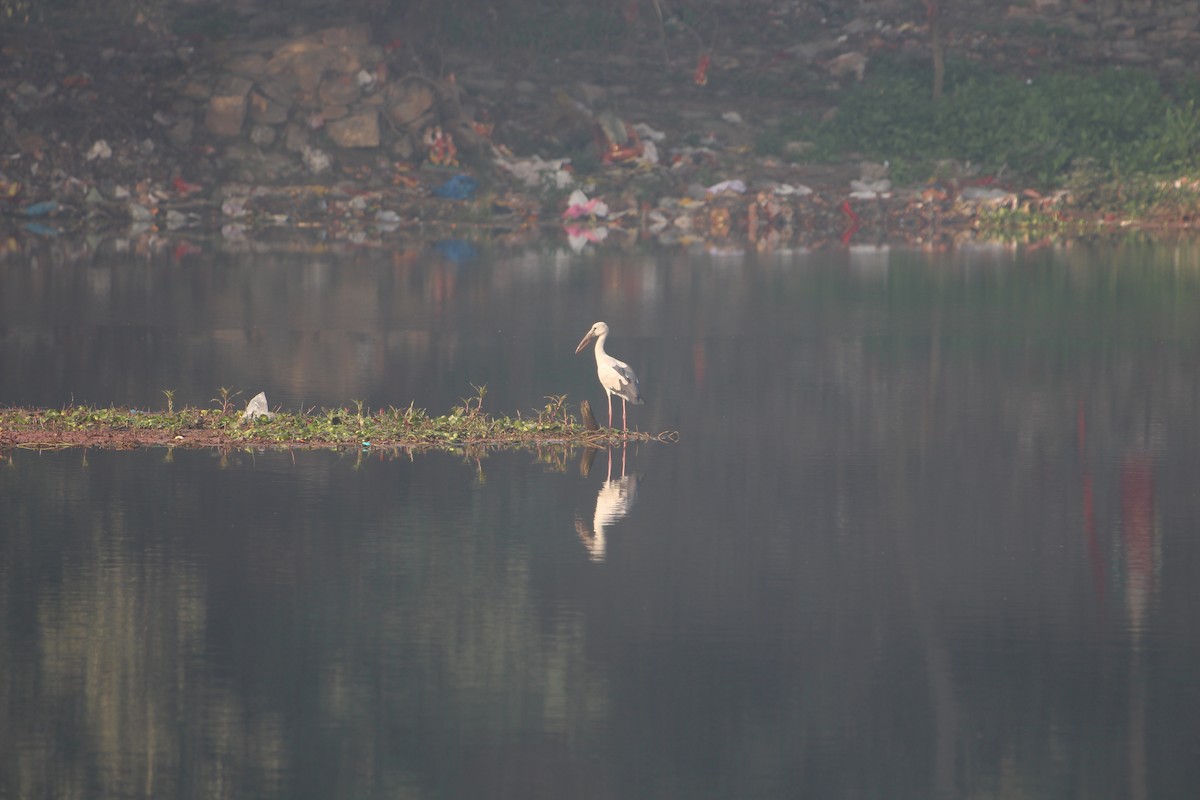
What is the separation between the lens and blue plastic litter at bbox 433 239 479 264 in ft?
92.3

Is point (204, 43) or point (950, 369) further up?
point (204, 43)

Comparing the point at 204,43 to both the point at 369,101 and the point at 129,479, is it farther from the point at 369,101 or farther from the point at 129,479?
the point at 129,479

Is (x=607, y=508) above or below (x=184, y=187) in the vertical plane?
below

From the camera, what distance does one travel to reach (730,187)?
117 feet

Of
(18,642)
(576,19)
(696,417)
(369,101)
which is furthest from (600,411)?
(576,19)

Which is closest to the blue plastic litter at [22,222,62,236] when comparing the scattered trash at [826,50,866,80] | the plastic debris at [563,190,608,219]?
the plastic debris at [563,190,608,219]

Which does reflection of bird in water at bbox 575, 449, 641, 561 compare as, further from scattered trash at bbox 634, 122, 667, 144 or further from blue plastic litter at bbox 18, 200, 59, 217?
scattered trash at bbox 634, 122, 667, 144

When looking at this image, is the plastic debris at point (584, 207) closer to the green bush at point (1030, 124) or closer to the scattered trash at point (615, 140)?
the scattered trash at point (615, 140)

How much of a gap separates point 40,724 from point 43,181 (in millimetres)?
29639

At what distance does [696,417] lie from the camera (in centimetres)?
1421

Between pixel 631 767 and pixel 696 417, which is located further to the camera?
pixel 696 417

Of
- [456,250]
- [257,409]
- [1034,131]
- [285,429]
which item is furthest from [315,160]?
[285,429]

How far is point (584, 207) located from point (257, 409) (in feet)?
76.4

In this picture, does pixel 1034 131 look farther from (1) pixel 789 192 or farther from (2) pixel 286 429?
(2) pixel 286 429
